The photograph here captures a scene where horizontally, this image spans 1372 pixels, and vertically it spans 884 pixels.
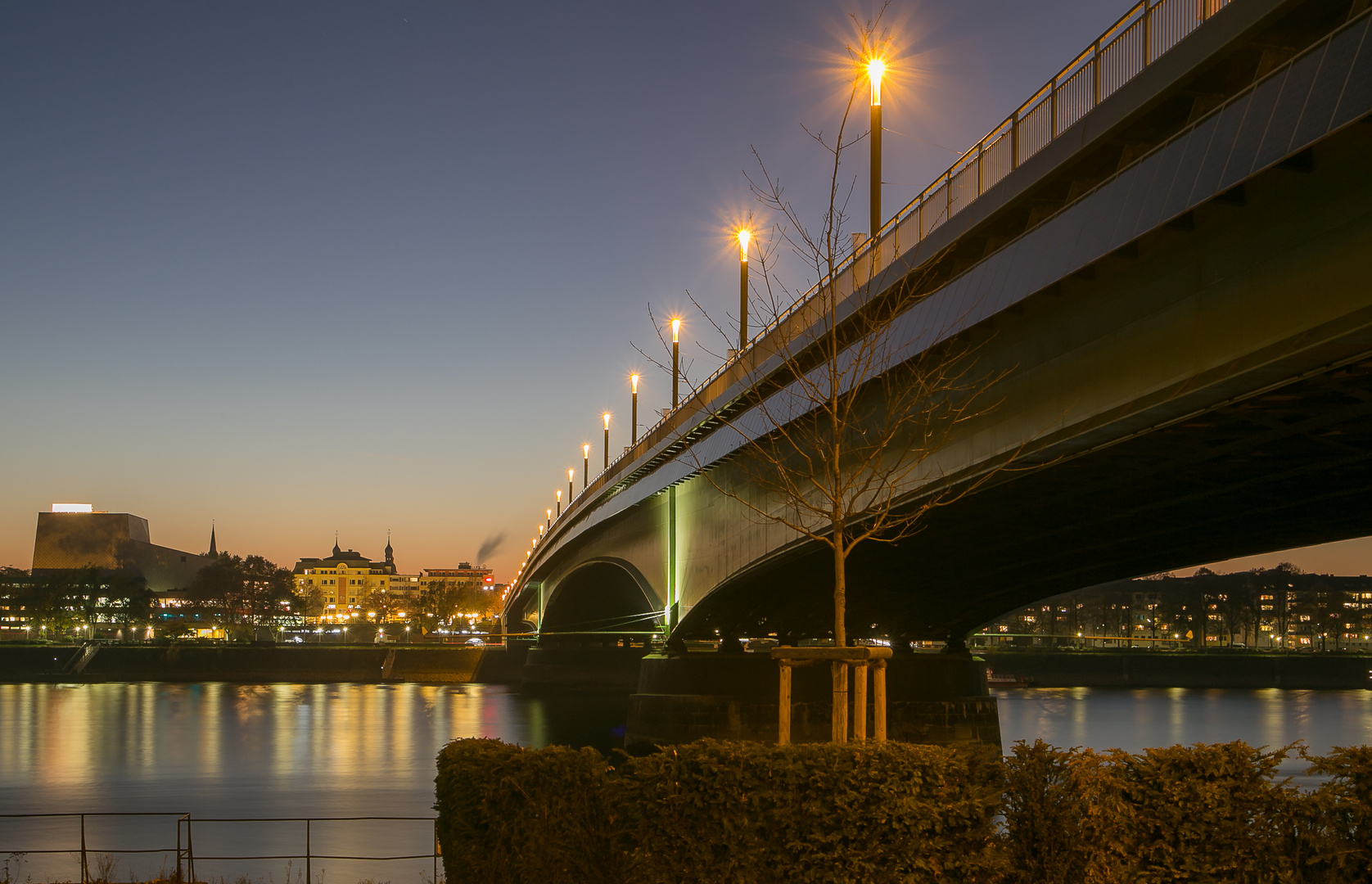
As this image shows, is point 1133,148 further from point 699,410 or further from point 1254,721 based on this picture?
point 1254,721

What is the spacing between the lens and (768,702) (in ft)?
139

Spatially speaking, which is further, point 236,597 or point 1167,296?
point 236,597

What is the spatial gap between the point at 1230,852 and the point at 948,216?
15.5 metres

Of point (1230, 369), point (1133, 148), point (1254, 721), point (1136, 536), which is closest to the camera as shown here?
point (1230, 369)

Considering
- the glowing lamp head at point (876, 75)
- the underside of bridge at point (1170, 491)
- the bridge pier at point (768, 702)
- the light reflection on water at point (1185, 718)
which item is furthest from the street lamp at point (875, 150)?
the light reflection on water at point (1185, 718)

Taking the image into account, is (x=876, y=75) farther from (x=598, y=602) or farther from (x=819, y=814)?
(x=598, y=602)

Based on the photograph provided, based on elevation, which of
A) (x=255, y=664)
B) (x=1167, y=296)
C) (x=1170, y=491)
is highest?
(x=1167, y=296)

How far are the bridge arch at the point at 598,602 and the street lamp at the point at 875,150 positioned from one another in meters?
29.4

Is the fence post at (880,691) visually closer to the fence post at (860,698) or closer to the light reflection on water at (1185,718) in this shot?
the fence post at (860,698)

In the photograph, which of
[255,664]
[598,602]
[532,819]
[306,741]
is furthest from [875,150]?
[255,664]

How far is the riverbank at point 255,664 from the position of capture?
373 feet

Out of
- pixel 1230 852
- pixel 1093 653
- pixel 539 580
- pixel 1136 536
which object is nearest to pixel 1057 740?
pixel 1136 536

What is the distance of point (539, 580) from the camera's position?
92375 millimetres

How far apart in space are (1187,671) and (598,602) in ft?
205
